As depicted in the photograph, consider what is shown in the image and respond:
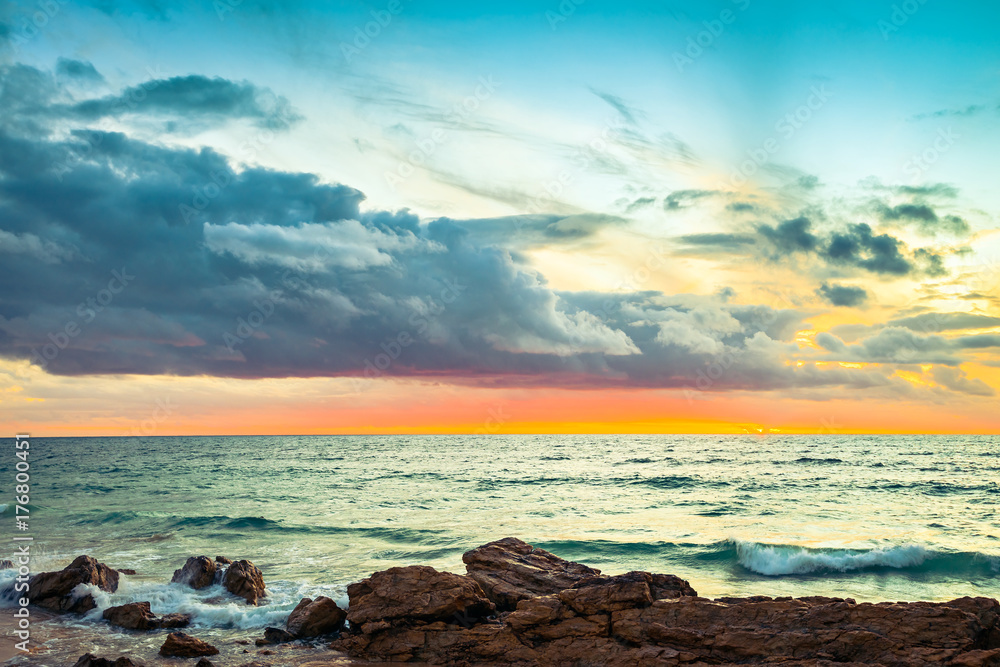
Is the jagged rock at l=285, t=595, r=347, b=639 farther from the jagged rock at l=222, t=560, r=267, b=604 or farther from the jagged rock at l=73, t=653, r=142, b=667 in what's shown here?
the jagged rock at l=73, t=653, r=142, b=667

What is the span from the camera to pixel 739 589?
813 inches

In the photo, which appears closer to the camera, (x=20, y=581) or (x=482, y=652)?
(x=482, y=652)

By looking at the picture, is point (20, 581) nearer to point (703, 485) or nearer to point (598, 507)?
point (598, 507)

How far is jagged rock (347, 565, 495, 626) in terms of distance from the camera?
1418 centimetres

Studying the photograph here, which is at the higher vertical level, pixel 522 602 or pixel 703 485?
pixel 522 602

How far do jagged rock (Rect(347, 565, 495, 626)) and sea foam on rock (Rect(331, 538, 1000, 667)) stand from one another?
3 centimetres

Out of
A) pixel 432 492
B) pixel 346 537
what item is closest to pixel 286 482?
pixel 432 492

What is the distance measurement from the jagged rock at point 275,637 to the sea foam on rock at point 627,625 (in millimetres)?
1528

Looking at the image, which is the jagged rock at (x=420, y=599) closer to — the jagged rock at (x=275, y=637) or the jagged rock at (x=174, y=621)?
the jagged rock at (x=275, y=637)

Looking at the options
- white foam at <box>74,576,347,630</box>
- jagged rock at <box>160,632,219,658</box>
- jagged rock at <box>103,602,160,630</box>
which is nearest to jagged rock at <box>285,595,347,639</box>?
white foam at <box>74,576,347,630</box>

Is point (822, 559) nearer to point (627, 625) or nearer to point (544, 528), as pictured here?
point (544, 528)

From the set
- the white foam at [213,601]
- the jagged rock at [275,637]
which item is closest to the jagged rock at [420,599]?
the jagged rock at [275,637]

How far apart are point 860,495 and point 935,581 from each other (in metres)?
26.3

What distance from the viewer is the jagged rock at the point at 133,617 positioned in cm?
1593
